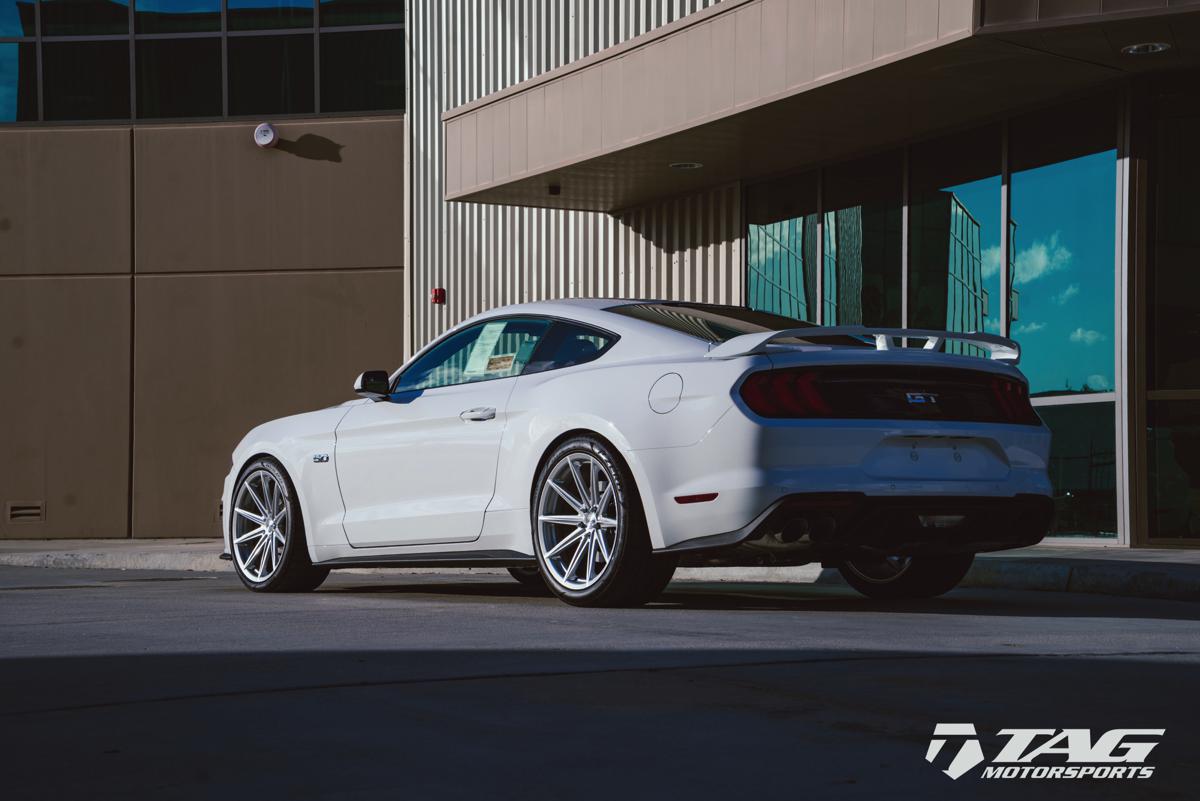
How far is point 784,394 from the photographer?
665cm

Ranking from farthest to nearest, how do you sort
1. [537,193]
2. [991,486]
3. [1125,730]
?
[537,193] → [991,486] → [1125,730]

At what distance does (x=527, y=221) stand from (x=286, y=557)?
34.7 ft

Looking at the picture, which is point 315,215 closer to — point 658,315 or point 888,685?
point 658,315

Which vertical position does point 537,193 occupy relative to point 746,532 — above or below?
above

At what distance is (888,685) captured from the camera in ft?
14.9

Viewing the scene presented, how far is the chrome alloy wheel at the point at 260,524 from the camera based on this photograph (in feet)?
29.3

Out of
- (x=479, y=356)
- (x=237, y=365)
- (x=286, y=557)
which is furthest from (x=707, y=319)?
(x=237, y=365)

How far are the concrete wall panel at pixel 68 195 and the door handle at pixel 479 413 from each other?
1395 cm

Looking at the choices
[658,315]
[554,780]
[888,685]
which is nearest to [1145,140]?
[658,315]

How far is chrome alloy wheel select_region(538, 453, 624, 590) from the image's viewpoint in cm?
705

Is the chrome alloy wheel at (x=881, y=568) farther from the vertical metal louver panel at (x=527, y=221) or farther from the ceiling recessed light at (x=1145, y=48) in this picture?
the vertical metal louver panel at (x=527, y=221)

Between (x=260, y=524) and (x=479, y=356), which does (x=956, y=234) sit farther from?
(x=260, y=524)

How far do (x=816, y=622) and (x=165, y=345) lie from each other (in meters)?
15.3

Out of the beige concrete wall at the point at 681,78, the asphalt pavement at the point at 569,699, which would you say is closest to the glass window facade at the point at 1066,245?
the beige concrete wall at the point at 681,78
